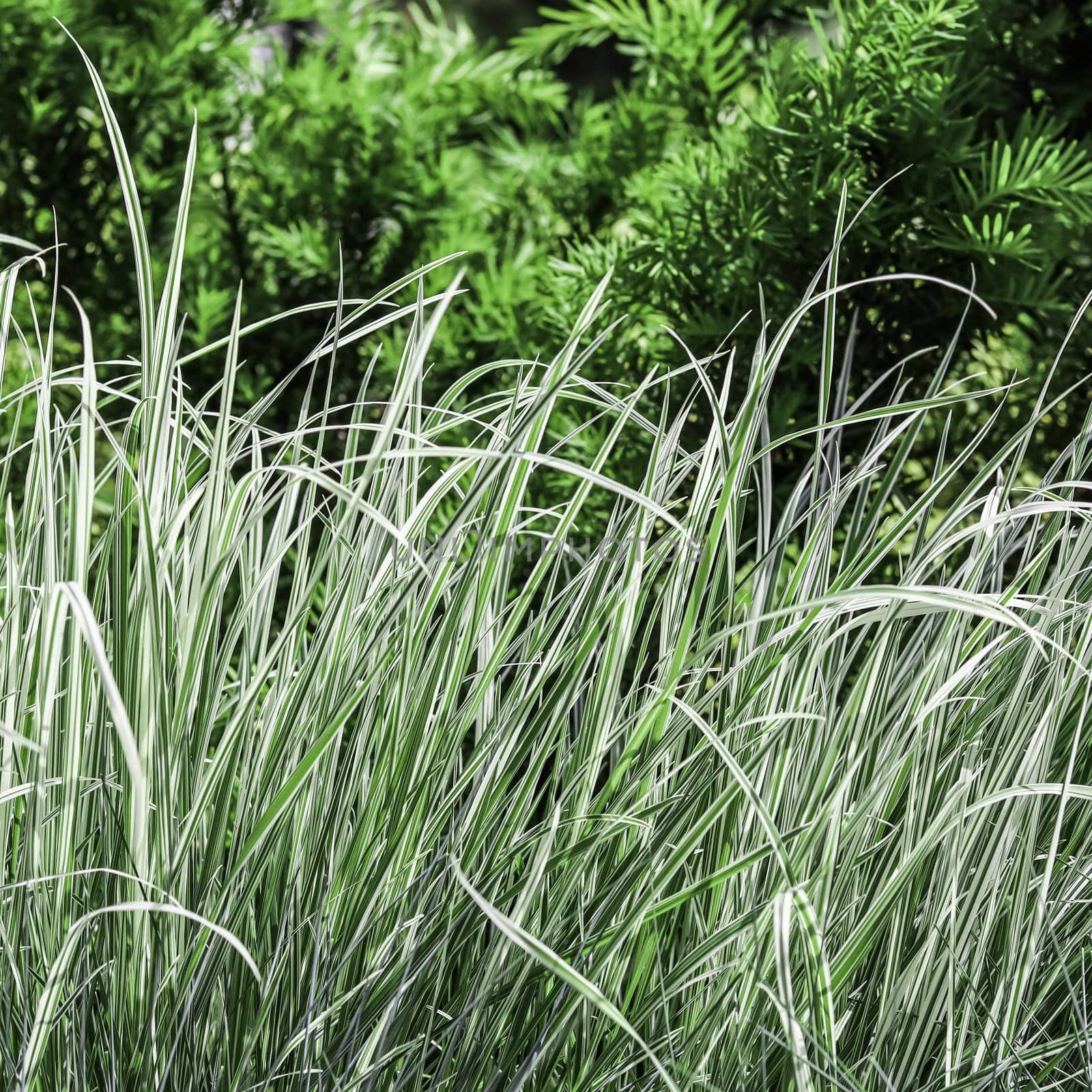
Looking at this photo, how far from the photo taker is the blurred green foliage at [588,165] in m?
1.38

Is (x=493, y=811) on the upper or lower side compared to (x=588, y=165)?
lower

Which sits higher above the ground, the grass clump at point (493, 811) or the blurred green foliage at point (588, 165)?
the blurred green foliage at point (588, 165)

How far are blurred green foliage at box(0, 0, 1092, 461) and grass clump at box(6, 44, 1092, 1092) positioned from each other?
565 mm

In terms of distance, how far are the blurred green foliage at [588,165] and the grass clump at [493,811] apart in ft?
1.86

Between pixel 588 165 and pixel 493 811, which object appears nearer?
pixel 493 811

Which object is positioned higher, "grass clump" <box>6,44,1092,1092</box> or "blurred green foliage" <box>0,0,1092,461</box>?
"blurred green foliage" <box>0,0,1092,461</box>

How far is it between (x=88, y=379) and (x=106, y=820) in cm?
30

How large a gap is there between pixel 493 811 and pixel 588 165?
1439 mm

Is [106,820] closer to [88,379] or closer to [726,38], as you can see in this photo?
[88,379]

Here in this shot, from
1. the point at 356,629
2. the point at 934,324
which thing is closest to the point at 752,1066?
the point at 356,629

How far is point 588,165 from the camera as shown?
1958 mm

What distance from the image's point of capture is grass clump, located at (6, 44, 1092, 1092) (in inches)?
28.5

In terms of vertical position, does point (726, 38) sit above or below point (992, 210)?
above

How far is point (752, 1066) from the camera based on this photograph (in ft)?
2.65
